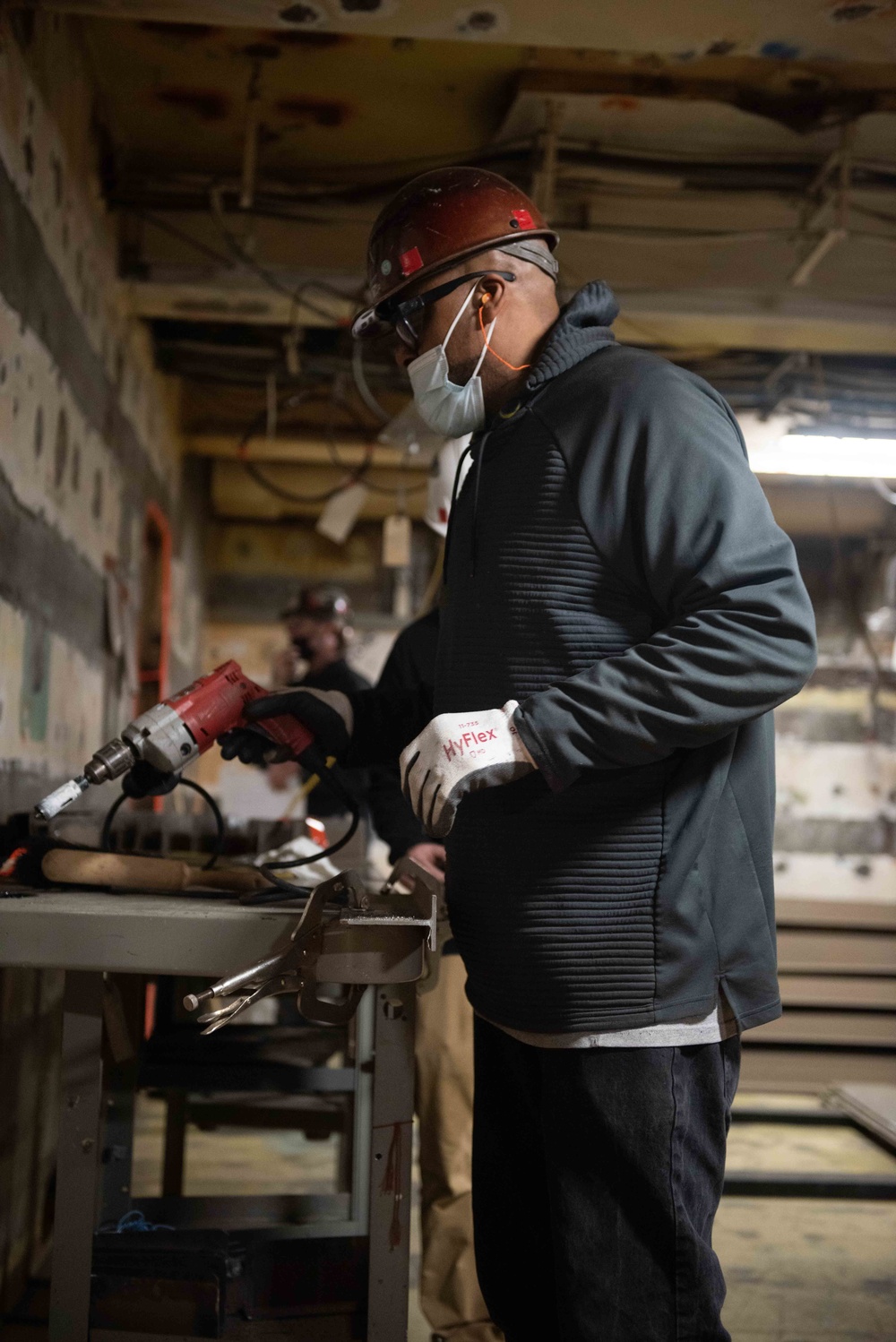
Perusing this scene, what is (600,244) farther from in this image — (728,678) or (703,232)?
(728,678)

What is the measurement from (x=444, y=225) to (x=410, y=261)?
0.06 meters

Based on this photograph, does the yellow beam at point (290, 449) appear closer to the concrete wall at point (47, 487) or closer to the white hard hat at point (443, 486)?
the concrete wall at point (47, 487)

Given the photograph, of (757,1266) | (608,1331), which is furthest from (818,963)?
(608,1331)

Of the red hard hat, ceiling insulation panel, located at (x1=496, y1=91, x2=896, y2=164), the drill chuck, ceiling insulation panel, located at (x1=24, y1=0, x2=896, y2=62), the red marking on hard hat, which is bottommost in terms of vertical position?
the drill chuck

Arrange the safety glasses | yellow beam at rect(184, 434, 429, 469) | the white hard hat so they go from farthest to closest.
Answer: yellow beam at rect(184, 434, 429, 469), the white hard hat, the safety glasses

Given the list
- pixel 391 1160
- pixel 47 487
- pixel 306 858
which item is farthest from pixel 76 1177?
pixel 47 487

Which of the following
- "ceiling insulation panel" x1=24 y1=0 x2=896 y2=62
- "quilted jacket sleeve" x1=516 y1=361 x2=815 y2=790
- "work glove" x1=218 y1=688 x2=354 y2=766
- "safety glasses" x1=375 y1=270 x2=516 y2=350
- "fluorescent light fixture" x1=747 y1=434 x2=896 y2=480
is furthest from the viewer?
"fluorescent light fixture" x1=747 y1=434 x2=896 y2=480

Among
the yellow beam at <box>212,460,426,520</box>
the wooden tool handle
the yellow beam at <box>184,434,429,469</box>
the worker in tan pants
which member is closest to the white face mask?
the wooden tool handle

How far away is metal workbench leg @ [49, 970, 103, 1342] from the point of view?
4.39ft

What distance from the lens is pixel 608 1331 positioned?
1097 mm

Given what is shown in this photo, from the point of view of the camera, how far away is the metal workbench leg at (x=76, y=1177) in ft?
4.39

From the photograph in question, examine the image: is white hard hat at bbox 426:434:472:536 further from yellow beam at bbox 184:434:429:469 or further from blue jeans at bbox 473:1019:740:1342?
yellow beam at bbox 184:434:429:469

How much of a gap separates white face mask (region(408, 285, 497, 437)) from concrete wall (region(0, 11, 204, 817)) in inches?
37.1

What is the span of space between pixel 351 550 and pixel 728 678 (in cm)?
569
